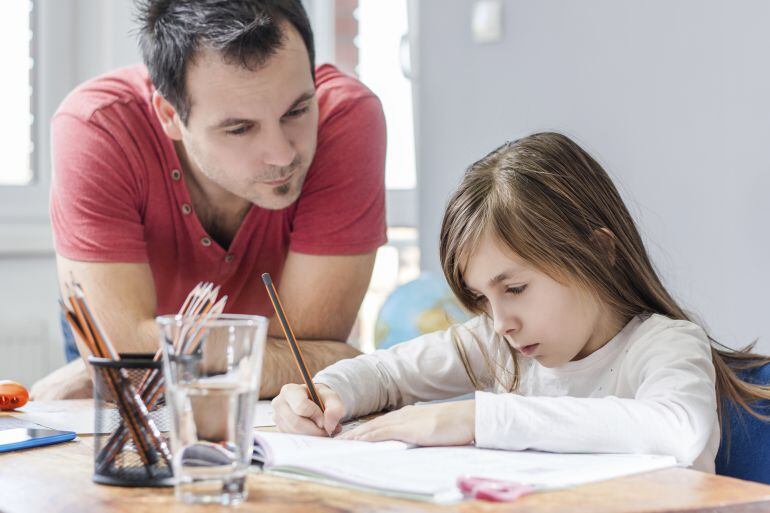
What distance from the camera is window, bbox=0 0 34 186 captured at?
319 cm

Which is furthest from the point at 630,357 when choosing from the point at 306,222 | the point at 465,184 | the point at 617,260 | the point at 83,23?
the point at 83,23

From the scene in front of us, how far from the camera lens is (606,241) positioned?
48.4 inches

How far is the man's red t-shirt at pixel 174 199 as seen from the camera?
176 centimetres

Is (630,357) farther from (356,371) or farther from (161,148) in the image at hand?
(161,148)

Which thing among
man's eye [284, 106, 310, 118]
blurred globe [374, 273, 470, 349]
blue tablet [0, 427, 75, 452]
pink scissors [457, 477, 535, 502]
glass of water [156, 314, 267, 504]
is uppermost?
man's eye [284, 106, 310, 118]

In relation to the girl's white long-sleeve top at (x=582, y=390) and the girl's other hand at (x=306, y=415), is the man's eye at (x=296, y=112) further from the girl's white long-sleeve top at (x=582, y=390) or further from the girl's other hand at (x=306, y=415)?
the girl's other hand at (x=306, y=415)

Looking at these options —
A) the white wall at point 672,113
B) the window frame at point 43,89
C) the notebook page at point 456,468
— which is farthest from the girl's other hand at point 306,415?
the window frame at point 43,89

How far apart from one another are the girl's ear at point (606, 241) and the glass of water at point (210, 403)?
1.96 ft

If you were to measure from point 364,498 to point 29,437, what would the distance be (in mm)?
440

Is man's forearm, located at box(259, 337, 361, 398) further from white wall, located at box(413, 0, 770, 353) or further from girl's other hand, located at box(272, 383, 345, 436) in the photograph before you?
white wall, located at box(413, 0, 770, 353)

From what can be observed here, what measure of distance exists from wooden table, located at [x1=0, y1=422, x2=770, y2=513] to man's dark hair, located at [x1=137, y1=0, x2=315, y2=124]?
0.99 meters

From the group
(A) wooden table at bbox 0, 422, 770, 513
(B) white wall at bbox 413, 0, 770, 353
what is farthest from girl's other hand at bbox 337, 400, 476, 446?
(B) white wall at bbox 413, 0, 770, 353

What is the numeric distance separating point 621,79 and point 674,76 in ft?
0.62

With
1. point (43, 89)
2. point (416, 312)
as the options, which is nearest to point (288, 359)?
point (416, 312)
